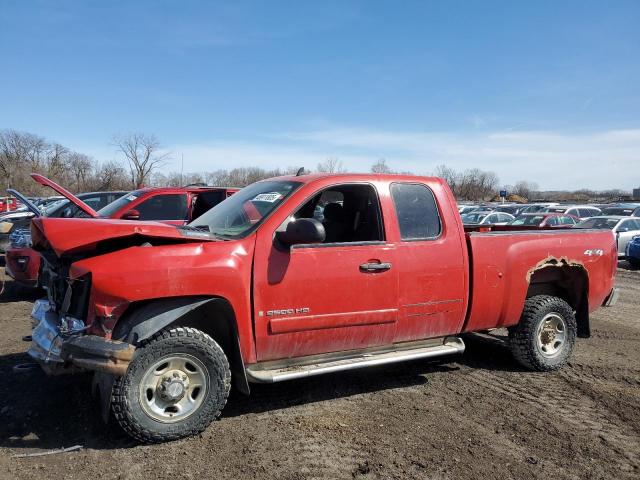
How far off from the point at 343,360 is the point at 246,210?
4.94 feet

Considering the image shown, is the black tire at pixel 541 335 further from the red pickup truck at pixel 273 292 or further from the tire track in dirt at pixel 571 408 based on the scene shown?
the tire track in dirt at pixel 571 408

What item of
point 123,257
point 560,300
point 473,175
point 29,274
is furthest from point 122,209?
point 473,175

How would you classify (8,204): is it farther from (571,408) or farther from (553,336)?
(571,408)

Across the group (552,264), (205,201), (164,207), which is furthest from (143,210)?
(552,264)

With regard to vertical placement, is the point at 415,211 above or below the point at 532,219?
above

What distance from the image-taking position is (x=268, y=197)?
4.37 metres

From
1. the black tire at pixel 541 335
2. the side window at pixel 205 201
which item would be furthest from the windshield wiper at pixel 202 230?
the side window at pixel 205 201

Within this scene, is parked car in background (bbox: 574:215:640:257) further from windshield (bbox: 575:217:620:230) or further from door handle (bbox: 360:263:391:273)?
door handle (bbox: 360:263:391:273)

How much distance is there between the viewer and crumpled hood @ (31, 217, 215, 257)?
3424 mm

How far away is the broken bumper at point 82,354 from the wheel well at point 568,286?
13.6 ft

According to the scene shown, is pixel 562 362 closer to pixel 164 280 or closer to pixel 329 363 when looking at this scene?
pixel 329 363

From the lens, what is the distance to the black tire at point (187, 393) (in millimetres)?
3416

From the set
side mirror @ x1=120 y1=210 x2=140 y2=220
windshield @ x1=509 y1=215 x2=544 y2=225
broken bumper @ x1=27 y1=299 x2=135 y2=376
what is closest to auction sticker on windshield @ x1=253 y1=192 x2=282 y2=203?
broken bumper @ x1=27 y1=299 x2=135 y2=376

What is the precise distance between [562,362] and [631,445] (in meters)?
1.75
